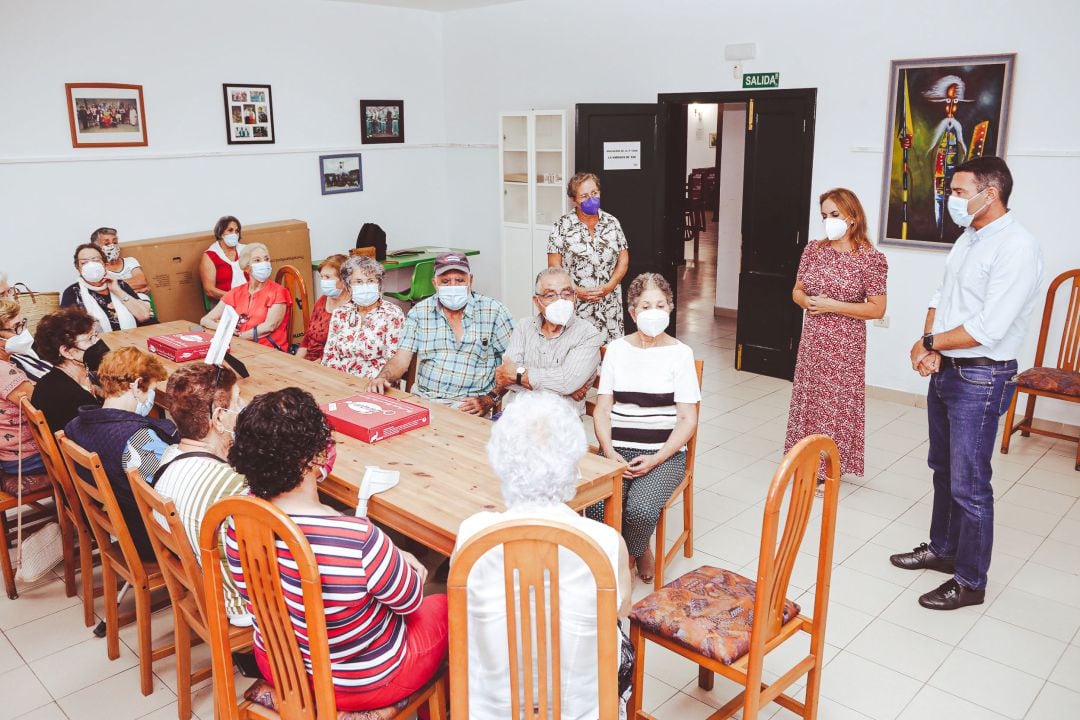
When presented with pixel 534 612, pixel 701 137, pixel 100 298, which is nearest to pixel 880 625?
pixel 534 612

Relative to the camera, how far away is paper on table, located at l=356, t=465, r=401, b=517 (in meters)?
2.54

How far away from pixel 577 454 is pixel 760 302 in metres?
4.91

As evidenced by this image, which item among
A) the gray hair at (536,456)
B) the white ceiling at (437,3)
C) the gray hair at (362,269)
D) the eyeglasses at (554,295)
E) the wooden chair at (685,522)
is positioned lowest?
the wooden chair at (685,522)

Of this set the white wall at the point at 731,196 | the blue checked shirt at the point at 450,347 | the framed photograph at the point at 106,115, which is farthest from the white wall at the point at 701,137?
the blue checked shirt at the point at 450,347

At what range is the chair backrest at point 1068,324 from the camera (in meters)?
4.97

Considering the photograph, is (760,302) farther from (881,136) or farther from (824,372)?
(824,372)

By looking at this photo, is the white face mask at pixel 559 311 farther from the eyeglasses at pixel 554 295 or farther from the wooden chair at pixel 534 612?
the wooden chair at pixel 534 612

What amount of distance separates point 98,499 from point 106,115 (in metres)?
4.67

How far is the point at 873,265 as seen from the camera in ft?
13.8

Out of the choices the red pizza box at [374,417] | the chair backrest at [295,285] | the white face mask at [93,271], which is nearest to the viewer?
the red pizza box at [374,417]

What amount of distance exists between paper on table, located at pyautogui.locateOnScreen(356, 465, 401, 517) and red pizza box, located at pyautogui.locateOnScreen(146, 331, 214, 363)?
6.38 feet

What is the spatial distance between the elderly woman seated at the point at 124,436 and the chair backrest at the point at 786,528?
195 centimetres

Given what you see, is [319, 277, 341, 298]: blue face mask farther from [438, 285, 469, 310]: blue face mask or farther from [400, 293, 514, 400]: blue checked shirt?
[438, 285, 469, 310]: blue face mask

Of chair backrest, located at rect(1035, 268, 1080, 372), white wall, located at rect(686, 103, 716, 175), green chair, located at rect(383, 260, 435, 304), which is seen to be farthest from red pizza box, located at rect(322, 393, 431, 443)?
white wall, located at rect(686, 103, 716, 175)
